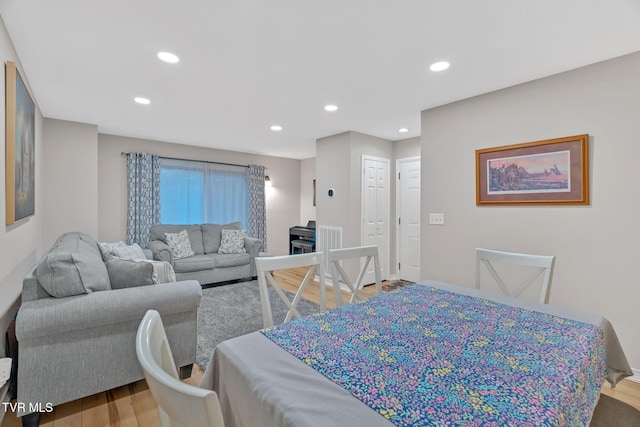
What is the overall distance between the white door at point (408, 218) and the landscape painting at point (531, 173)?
190cm

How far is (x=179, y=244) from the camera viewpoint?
4590mm

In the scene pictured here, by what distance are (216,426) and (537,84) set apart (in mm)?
A: 3232

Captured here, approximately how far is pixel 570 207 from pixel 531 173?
396 millimetres

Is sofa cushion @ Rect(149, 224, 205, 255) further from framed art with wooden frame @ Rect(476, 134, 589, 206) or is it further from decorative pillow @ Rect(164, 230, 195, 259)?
framed art with wooden frame @ Rect(476, 134, 589, 206)

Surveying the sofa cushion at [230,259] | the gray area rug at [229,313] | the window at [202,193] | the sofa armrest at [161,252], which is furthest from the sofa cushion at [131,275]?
the window at [202,193]

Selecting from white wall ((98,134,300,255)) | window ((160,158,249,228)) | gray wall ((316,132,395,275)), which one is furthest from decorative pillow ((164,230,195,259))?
gray wall ((316,132,395,275))

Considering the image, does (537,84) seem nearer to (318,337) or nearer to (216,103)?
(318,337)

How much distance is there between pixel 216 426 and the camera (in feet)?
1.64

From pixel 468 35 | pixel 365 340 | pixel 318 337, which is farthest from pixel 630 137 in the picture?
pixel 318 337

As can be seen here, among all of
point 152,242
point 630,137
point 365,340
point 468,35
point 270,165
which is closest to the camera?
point 365,340

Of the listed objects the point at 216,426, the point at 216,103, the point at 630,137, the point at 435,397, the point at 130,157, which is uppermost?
the point at 216,103

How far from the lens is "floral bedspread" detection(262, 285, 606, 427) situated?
28.9 inches

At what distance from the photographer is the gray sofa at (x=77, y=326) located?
1.63 m

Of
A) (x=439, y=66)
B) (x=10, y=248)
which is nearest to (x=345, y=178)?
(x=439, y=66)
